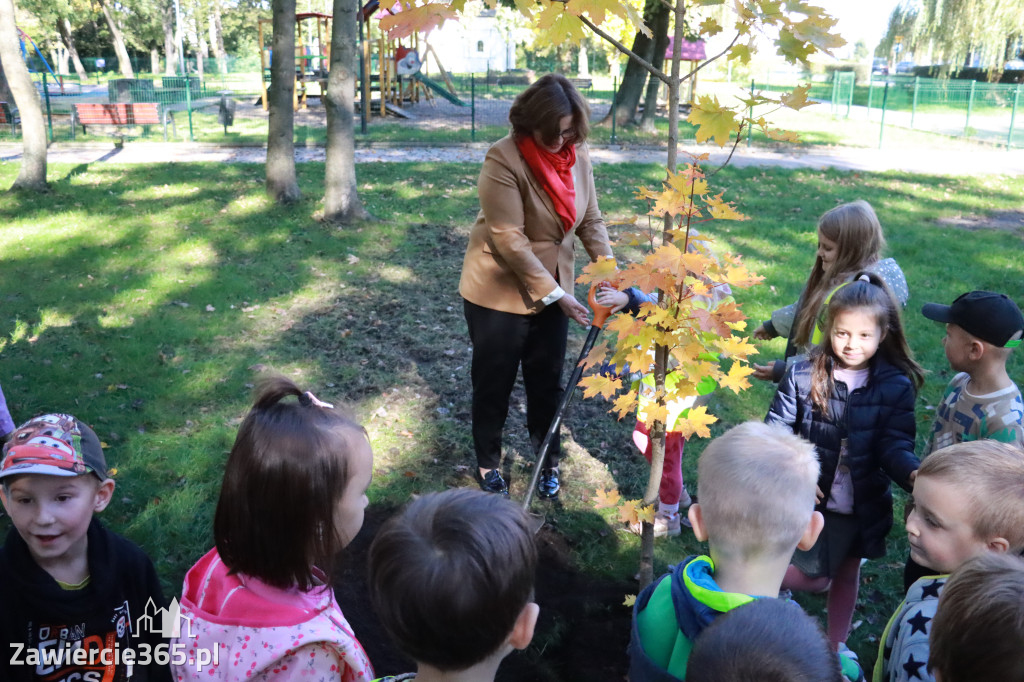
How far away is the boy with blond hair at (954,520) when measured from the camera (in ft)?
6.58

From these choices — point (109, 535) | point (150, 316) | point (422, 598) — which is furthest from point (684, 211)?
point (150, 316)

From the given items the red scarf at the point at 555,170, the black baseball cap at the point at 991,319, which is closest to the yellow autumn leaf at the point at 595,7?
the red scarf at the point at 555,170

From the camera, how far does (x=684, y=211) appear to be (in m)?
2.45

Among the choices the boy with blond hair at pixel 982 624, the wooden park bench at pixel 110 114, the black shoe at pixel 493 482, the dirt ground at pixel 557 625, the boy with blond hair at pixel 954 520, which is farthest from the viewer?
the wooden park bench at pixel 110 114

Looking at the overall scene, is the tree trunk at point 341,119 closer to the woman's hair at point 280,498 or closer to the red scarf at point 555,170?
the red scarf at point 555,170

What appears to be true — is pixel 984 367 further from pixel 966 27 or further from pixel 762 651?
pixel 966 27

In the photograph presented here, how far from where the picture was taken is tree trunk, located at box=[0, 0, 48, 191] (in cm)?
928

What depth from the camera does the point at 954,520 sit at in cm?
210

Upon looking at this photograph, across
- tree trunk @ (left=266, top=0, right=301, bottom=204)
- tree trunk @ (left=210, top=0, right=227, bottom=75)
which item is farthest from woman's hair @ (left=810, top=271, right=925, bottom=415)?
tree trunk @ (left=210, top=0, right=227, bottom=75)

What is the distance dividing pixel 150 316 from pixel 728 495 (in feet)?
18.5

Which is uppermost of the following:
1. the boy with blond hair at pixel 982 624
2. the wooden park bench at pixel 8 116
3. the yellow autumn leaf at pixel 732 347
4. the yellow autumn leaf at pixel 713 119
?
the wooden park bench at pixel 8 116

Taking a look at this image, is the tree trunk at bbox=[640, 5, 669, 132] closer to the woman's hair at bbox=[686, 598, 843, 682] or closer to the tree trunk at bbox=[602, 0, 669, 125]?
the tree trunk at bbox=[602, 0, 669, 125]

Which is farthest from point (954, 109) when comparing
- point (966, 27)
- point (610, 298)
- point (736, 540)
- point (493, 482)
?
point (736, 540)

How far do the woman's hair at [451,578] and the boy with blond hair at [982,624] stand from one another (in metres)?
0.79
